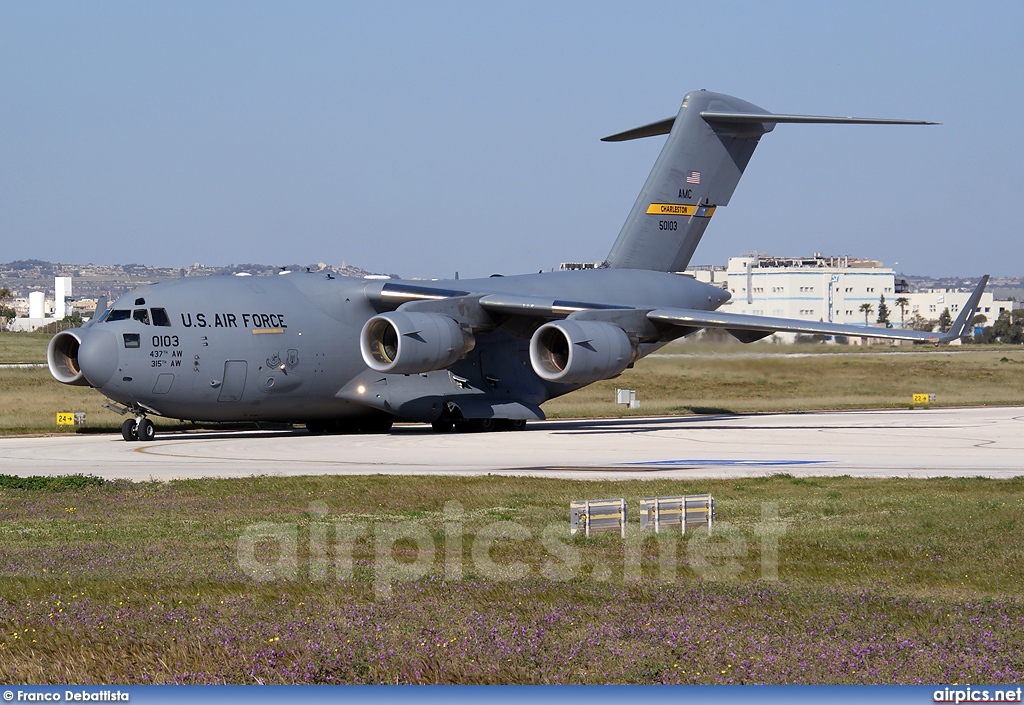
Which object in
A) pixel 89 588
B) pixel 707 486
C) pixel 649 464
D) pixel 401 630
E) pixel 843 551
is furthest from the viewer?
pixel 649 464

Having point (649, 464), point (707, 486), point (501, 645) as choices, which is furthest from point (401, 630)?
point (649, 464)

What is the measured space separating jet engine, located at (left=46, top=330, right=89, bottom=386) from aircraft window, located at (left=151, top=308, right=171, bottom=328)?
177 centimetres

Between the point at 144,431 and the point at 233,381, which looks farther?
the point at 144,431

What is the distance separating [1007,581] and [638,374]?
38107 mm

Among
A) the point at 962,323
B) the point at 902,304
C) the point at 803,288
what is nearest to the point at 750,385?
the point at 962,323

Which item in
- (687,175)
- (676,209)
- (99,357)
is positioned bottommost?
(99,357)

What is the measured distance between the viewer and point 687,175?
1373 inches

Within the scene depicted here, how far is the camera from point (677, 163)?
34.7 metres

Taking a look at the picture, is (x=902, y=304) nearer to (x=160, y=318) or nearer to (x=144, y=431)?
(x=144, y=431)

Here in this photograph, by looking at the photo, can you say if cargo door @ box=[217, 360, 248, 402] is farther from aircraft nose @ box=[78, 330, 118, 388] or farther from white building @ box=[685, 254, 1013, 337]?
white building @ box=[685, 254, 1013, 337]

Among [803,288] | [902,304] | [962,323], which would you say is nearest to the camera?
[962,323]

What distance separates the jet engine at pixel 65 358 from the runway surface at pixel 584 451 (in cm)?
143

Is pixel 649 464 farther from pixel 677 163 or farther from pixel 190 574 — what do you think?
pixel 677 163

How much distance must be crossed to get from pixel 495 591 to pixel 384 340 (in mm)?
18885
